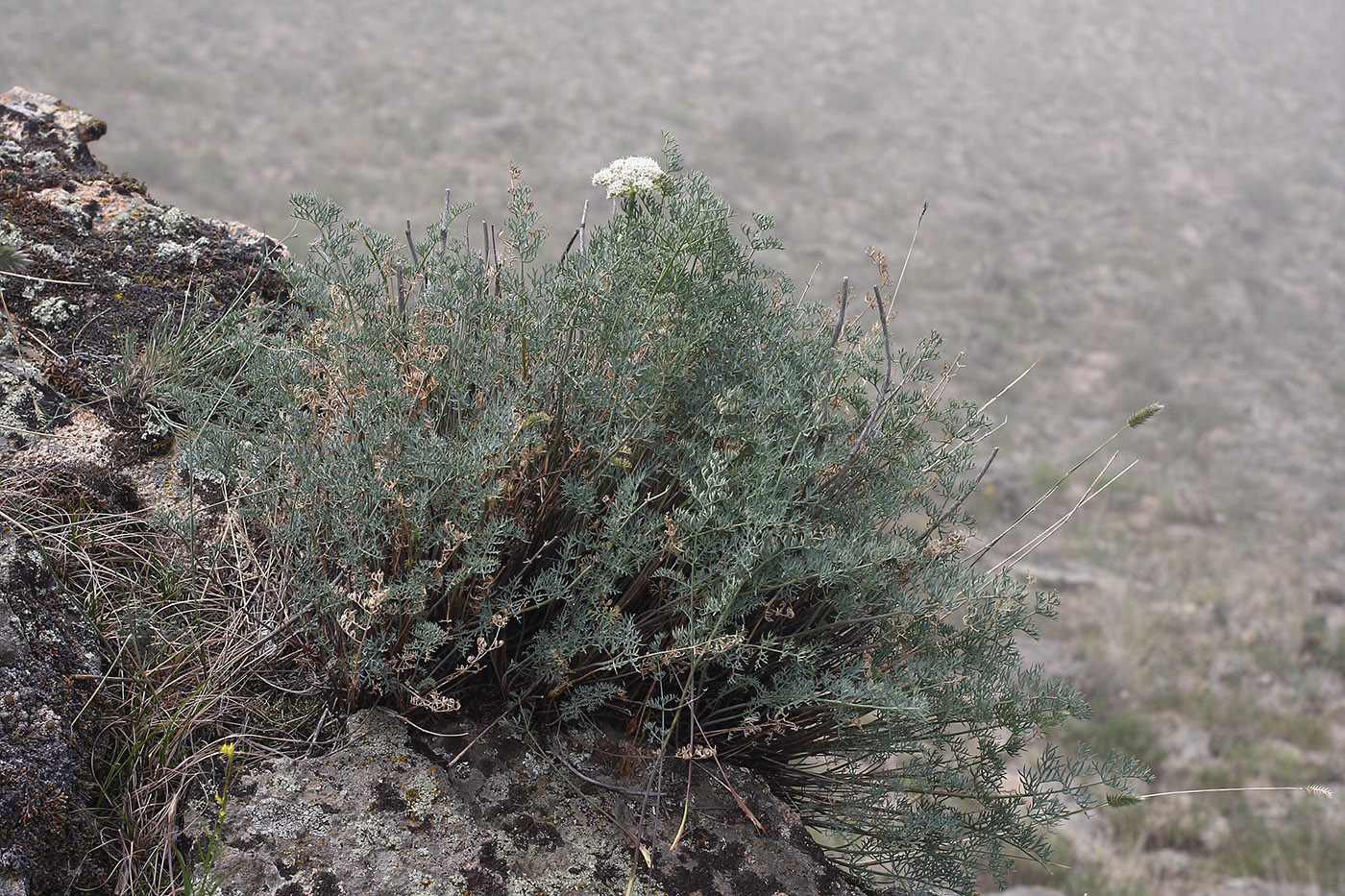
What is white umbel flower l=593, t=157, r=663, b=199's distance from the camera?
6.00 feet

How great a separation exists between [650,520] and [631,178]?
2.44 ft

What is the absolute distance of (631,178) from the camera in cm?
184

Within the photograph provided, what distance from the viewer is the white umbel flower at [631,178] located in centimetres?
183

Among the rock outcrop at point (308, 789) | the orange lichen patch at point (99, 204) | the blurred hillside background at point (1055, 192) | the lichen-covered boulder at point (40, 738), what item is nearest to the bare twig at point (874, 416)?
the rock outcrop at point (308, 789)

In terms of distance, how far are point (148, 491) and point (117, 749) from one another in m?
0.71

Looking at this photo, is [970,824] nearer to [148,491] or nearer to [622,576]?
[622,576]

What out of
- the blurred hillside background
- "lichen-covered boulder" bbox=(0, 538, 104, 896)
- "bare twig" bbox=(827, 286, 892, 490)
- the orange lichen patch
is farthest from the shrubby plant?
the blurred hillside background

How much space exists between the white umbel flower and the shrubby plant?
0.04m

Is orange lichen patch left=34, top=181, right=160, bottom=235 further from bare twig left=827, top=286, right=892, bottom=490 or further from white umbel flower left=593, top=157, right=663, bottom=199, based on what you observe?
bare twig left=827, top=286, right=892, bottom=490

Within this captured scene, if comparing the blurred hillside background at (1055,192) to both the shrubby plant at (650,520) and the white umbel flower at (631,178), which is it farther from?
the white umbel flower at (631,178)

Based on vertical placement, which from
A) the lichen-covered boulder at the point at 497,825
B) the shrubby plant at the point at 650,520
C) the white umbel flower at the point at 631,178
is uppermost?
the white umbel flower at the point at 631,178

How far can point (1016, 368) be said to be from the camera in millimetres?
14023

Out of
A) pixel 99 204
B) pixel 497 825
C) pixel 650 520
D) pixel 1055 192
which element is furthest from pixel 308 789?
pixel 1055 192

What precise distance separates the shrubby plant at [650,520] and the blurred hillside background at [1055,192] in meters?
5.11
